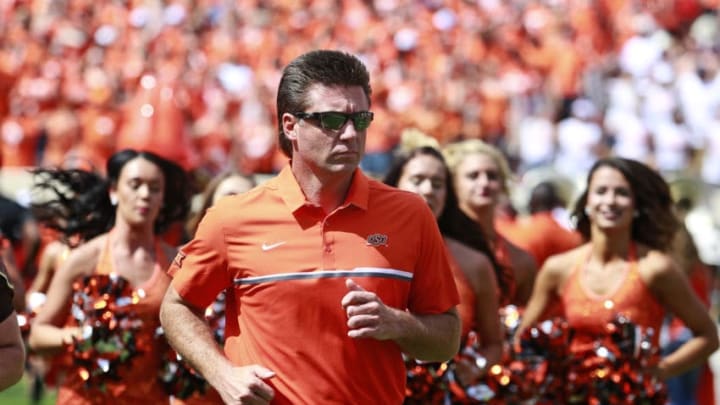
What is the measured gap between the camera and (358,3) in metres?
20.3

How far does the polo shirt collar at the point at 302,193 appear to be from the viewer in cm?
443

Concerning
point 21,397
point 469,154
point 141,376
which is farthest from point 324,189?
point 21,397

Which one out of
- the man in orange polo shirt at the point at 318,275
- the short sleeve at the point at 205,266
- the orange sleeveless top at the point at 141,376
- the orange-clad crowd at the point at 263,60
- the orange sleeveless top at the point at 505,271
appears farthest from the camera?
the orange-clad crowd at the point at 263,60

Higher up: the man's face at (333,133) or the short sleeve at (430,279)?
the man's face at (333,133)

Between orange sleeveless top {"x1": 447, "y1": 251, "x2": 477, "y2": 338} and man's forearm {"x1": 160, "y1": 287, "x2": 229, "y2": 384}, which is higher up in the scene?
man's forearm {"x1": 160, "y1": 287, "x2": 229, "y2": 384}

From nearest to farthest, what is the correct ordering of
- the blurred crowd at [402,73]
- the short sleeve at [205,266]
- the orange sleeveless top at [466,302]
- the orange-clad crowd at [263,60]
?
the short sleeve at [205,266] → the orange sleeveless top at [466,302] → the blurred crowd at [402,73] → the orange-clad crowd at [263,60]

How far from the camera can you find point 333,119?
4.30m

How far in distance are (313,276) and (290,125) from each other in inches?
17.5

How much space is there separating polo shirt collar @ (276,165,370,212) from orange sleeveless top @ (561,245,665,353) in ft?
8.86

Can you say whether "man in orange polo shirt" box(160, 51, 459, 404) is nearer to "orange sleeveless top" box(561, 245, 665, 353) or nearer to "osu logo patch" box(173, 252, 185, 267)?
"osu logo patch" box(173, 252, 185, 267)

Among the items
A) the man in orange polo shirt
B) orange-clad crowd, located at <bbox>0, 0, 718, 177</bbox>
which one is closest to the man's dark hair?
the man in orange polo shirt

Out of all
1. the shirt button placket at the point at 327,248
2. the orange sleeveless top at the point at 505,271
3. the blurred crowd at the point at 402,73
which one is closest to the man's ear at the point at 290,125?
the shirt button placket at the point at 327,248

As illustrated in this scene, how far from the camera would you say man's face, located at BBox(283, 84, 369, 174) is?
4.32 m

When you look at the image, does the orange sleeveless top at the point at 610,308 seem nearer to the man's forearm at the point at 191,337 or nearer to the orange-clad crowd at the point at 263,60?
the man's forearm at the point at 191,337
